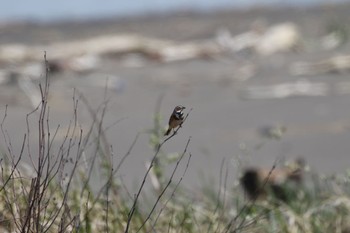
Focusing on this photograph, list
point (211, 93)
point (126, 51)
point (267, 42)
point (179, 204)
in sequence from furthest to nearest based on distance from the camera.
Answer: point (267, 42), point (126, 51), point (211, 93), point (179, 204)

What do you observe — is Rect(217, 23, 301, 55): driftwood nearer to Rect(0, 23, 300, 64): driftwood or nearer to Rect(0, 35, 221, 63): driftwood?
Rect(0, 23, 300, 64): driftwood

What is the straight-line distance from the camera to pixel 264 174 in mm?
7211

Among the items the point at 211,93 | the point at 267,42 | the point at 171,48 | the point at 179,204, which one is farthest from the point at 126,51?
the point at 179,204

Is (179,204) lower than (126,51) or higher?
higher

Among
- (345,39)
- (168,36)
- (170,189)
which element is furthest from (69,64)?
(170,189)

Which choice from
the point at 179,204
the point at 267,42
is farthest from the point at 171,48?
the point at 179,204

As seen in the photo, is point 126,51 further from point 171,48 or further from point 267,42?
point 267,42

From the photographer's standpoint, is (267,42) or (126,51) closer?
(126,51)

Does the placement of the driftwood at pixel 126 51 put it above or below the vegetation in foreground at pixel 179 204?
below

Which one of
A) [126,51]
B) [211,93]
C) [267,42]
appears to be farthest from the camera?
[267,42]

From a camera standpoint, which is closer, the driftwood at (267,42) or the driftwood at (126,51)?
the driftwood at (126,51)

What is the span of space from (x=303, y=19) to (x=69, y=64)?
14108 millimetres

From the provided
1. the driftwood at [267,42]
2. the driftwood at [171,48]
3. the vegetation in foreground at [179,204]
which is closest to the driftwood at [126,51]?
the driftwood at [171,48]

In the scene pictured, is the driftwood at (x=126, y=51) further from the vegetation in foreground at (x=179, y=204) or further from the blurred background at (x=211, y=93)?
the vegetation in foreground at (x=179, y=204)
